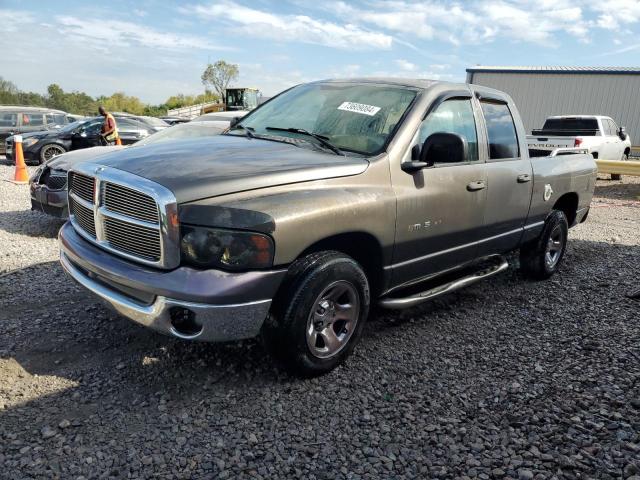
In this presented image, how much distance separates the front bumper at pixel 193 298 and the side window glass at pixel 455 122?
1667 millimetres

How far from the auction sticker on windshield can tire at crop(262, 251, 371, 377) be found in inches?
46.1

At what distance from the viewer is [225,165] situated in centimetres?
289

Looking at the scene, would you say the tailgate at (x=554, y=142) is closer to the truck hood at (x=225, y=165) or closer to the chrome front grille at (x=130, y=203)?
the truck hood at (x=225, y=165)

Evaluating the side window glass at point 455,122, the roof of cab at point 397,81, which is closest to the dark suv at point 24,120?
the roof of cab at point 397,81

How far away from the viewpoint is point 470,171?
3.84 metres

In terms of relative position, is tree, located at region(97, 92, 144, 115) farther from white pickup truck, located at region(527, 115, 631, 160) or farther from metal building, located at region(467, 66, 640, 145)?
white pickup truck, located at region(527, 115, 631, 160)

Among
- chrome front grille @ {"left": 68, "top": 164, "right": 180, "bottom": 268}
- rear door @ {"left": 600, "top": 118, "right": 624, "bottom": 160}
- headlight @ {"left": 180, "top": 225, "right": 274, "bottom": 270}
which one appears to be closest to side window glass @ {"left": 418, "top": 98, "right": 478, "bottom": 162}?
headlight @ {"left": 180, "top": 225, "right": 274, "bottom": 270}

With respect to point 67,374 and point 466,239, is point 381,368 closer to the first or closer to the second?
point 466,239

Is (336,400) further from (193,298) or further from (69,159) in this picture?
(69,159)

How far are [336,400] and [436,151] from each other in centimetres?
173

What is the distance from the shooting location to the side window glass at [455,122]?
11.8ft

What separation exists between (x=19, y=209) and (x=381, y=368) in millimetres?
6985

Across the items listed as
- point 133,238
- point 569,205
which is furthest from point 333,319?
point 569,205

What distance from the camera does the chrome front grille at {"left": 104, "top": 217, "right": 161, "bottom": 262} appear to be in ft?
8.67
